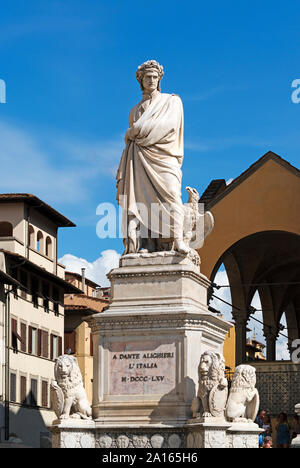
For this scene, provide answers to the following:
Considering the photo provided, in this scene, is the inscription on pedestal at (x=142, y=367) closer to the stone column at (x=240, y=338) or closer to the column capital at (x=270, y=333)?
the stone column at (x=240, y=338)

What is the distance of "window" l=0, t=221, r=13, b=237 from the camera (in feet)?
211

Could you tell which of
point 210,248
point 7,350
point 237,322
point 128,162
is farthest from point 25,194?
point 128,162

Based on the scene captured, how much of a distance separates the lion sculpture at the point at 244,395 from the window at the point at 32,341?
4069cm

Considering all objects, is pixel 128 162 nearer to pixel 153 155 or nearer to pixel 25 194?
pixel 153 155

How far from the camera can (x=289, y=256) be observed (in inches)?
1842

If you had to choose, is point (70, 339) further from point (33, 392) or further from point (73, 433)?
point (73, 433)

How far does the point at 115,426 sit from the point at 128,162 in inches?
174

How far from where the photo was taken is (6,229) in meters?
64.7

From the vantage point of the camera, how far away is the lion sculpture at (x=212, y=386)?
→ 17844 mm

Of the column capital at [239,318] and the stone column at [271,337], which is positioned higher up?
the column capital at [239,318]

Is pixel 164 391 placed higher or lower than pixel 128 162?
lower

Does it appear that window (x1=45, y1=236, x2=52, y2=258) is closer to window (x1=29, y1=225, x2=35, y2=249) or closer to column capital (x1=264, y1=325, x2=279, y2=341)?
window (x1=29, y1=225, x2=35, y2=249)

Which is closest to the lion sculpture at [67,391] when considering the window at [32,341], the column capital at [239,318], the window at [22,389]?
the column capital at [239,318]

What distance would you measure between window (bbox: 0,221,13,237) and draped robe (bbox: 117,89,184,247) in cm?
4431
